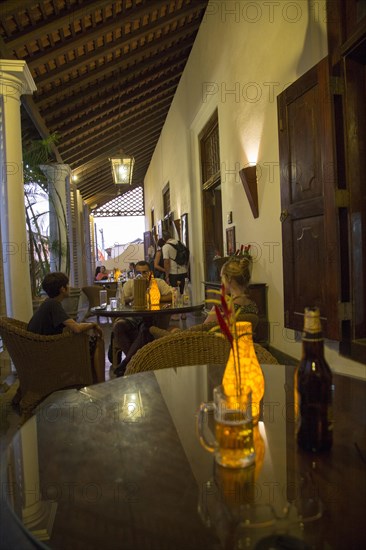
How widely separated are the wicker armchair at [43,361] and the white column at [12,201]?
1526mm

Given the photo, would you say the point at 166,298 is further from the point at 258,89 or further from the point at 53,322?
the point at 258,89

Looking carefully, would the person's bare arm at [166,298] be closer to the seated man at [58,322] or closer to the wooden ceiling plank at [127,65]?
the seated man at [58,322]

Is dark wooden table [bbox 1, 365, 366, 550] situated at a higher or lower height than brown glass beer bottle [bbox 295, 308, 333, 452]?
lower

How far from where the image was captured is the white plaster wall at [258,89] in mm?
3061

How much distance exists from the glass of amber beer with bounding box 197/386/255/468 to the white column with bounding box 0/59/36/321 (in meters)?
3.61

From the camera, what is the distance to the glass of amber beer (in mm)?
734

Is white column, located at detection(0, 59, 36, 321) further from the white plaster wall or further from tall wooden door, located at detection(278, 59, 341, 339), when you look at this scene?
tall wooden door, located at detection(278, 59, 341, 339)

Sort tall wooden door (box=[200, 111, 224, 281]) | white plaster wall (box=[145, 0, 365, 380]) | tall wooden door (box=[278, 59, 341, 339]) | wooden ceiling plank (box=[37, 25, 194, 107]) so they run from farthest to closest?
1. tall wooden door (box=[200, 111, 224, 281])
2. wooden ceiling plank (box=[37, 25, 194, 107])
3. white plaster wall (box=[145, 0, 365, 380])
4. tall wooden door (box=[278, 59, 341, 339])

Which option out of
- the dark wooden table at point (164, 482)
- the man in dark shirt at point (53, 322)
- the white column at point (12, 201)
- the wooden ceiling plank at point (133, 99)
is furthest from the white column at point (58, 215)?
the dark wooden table at point (164, 482)

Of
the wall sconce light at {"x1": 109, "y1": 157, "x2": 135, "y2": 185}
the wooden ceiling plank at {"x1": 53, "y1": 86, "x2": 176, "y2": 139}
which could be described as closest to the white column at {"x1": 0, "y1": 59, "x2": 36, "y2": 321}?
the wall sconce light at {"x1": 109, "y1": 157, "x2": 135, "y2": 185}

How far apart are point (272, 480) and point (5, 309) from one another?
3.46 meters

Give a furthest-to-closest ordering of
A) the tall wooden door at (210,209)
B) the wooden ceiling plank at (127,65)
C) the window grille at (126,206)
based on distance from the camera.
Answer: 1. the window grille at (126,206)
2. the tall wooden door at (210,209)
3. the wooden ceiling plank at (127,65)

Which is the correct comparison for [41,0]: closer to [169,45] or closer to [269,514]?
[169,45]

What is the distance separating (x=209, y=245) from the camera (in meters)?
6.64
